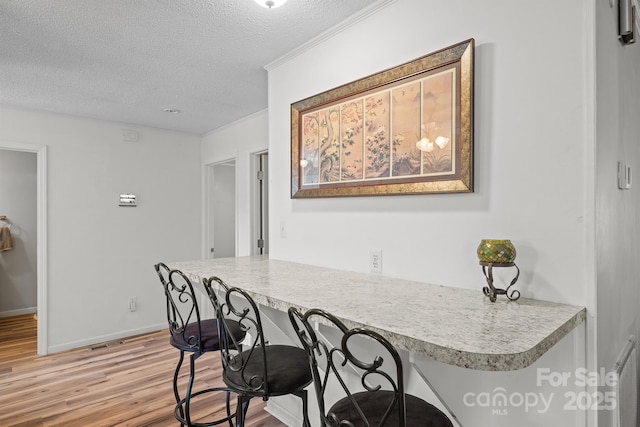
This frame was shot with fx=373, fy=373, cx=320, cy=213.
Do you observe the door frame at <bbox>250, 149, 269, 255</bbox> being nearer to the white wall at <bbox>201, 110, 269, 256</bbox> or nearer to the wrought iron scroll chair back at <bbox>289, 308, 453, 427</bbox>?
the white wall at <bbox>201, 110, 269, 256</bbox>

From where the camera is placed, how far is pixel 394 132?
1.71m

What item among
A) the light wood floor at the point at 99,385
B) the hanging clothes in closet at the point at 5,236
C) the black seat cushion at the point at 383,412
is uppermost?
the hanging clothes in closet at the point at 5,236

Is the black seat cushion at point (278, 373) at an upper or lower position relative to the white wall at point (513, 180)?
lower

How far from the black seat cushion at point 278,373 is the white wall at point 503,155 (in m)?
0.58

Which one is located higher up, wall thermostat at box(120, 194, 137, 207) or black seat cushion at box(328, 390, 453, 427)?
wall thermostat at box(120, 194, 137, 207)

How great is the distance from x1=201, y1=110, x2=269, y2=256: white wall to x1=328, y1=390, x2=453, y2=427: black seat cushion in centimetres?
280

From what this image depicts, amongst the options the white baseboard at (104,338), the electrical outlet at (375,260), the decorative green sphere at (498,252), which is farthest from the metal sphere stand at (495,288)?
the white baseboard at (104,338)

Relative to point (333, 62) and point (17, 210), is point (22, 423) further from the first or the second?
point (17, 210)

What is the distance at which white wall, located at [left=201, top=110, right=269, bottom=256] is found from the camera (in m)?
3.69

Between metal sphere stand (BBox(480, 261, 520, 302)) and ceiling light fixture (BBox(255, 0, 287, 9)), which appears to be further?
ceiling light fixture (BBox(255, 0, 287, 9))

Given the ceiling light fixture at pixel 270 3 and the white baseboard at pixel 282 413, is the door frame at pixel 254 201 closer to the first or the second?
the white baseboard at pixel 282 413

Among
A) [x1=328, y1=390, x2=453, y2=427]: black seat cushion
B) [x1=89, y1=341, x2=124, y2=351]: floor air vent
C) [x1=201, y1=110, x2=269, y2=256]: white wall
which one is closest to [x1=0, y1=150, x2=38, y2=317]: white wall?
[x1=89, y1=341, x2=124, y2=351]: floor air vent

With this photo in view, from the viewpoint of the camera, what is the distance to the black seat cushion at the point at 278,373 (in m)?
1.36

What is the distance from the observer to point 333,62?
6.81 feet
